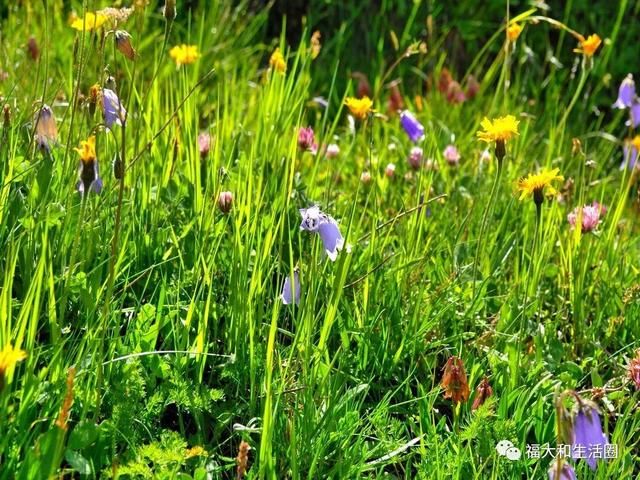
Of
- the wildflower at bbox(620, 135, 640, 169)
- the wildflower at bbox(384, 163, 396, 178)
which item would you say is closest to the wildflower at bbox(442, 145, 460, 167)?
the wildflower at bbox(384, 163, 396, 178)

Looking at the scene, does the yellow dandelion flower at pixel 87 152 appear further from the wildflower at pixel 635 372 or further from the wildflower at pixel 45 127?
the wildflower at pixel 635 372

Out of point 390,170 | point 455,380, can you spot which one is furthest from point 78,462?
point 390,170

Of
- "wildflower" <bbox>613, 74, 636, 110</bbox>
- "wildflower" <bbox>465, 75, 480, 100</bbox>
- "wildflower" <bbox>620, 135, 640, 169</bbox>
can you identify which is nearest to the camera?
"wildflower" <bbox>620, 135, 640, 169</bbox>

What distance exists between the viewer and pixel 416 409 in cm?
188

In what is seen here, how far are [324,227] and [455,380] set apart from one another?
360 millimetres

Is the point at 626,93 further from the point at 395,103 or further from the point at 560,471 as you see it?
the point at 560,471

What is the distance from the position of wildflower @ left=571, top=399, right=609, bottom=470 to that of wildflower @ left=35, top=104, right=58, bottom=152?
1147 mm

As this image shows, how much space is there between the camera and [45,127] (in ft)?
6.29

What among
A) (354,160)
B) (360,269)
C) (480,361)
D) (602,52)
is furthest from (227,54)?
(480,361)

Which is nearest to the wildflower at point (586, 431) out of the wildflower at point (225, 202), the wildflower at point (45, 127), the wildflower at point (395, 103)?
the wildflower at point (225, 202)

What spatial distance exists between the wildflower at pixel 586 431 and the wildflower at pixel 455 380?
10.5 inches

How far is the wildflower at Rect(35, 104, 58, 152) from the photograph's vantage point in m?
1.90

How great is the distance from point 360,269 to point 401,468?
0.49 metres

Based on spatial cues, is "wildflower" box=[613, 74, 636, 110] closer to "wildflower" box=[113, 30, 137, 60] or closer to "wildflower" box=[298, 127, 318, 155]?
"wildflower" box=[298, 127, 318, 155]
